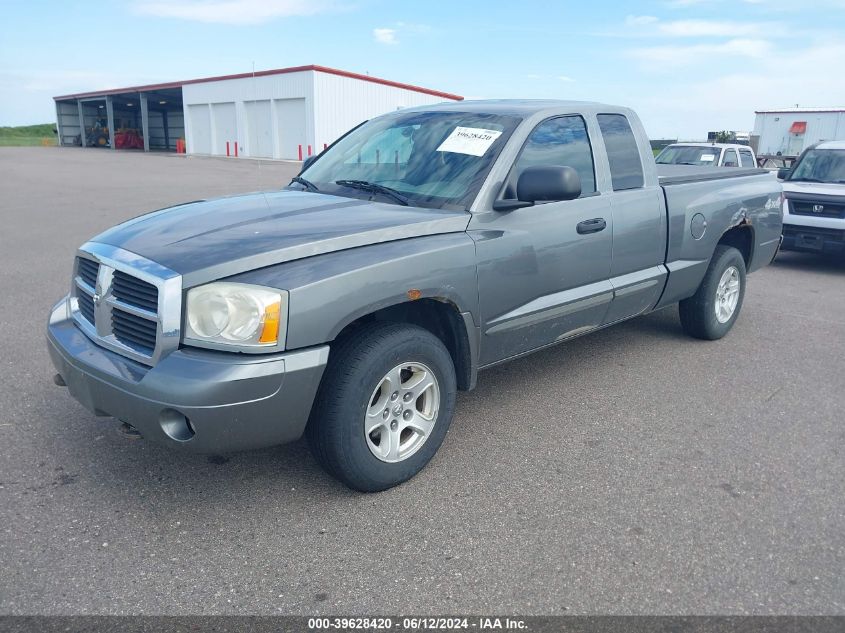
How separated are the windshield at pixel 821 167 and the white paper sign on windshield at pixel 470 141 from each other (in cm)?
799


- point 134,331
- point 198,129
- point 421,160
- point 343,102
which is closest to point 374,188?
point 421,160

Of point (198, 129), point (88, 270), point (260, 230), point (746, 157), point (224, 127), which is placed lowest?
point (198, 129)

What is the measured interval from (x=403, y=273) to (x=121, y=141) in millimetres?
57601

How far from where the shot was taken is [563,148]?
4.33 meters

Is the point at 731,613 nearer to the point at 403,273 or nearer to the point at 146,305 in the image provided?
the point at 403,273

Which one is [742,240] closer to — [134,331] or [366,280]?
[366,280]

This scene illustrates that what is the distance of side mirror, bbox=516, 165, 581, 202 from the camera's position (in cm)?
355

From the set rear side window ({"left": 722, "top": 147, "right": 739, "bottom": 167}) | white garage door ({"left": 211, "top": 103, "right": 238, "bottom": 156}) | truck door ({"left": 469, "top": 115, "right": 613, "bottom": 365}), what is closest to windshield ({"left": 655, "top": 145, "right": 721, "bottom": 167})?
rear side window ({"left": 722, "top": 147, "right": 739, "bottom": 167})

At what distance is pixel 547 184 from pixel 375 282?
1096mm

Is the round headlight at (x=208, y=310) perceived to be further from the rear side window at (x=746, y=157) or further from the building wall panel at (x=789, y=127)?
the building wall panel at (x=789, y=127)

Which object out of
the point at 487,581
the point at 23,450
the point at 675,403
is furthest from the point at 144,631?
the point at 675,403

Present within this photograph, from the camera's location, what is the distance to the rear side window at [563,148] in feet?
13.4

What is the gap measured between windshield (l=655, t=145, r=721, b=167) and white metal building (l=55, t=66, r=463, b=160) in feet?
64.4

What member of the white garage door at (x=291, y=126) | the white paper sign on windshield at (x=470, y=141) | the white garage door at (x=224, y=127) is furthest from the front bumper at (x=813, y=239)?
the white garage door at (x=224, y=127)
